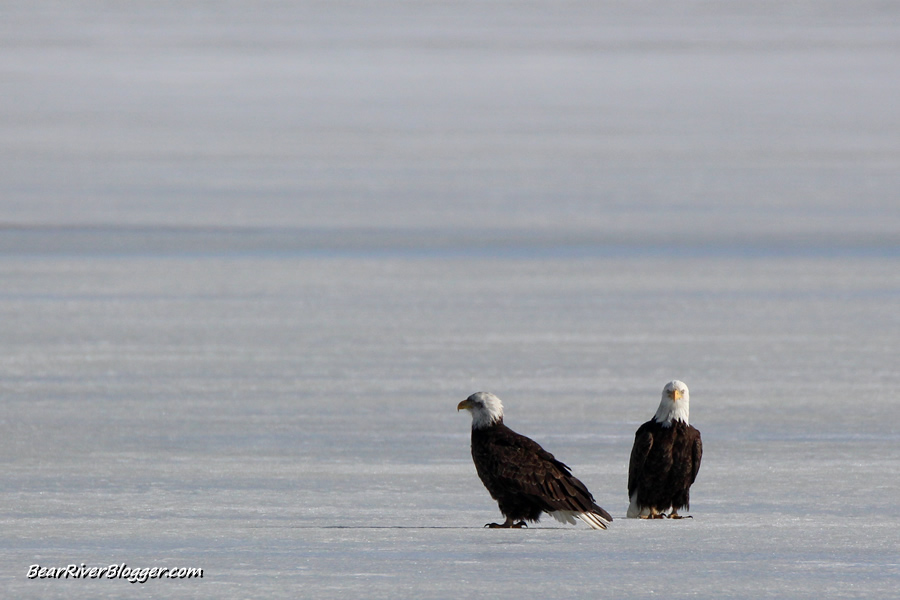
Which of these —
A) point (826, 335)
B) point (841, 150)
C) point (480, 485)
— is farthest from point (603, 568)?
point (841, 150)

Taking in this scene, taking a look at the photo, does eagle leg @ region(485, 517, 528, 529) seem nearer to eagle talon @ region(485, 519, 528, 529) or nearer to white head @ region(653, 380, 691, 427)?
eagle talon @ region(485, 519, 528, 529)

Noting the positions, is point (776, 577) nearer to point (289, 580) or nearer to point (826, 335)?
point (289, 580)

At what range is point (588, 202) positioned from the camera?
42.0 feet

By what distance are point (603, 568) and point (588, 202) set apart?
9.13 meters

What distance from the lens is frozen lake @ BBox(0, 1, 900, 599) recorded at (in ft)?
13.3

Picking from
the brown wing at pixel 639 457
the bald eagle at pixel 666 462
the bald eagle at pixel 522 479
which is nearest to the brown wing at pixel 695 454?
the bald eagle at pixel 666 462

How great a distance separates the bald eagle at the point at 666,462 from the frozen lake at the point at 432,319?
116 mm

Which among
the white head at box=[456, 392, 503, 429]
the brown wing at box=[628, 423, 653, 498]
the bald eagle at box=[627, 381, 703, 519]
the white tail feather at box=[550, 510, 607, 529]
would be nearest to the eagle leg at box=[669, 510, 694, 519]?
the bald eagle at box=[627, 381, 703, 519]

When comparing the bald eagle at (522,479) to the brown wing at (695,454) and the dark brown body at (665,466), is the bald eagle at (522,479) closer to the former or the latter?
the dark brown body at (665,466)

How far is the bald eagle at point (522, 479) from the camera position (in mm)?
4309

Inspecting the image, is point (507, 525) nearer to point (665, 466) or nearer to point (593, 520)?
point (593, 520)

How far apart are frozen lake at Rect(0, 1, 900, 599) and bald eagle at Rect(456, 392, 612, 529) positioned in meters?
0.09

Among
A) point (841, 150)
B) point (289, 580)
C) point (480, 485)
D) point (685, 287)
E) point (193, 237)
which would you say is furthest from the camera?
point (841, 150)

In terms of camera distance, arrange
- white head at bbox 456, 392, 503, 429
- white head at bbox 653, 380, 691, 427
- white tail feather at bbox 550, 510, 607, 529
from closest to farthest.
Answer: white tail feather at bbox 550, 510, 607, 529
white head at bbox 456, 392, 503, 429
white head at bbox 653, 380, 691, 427
